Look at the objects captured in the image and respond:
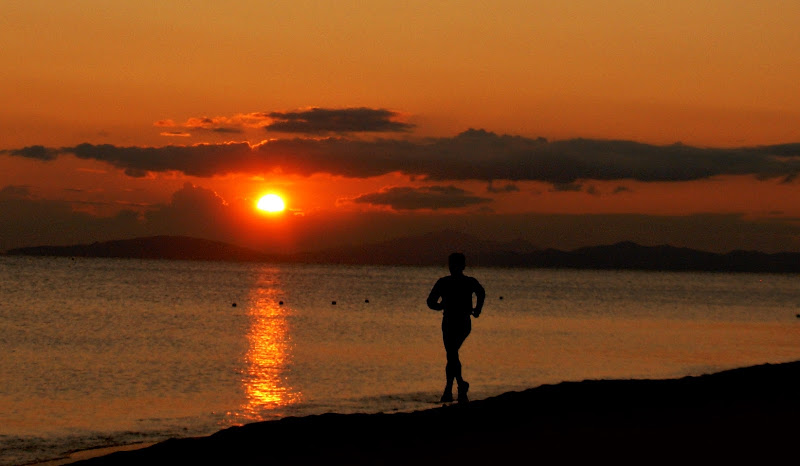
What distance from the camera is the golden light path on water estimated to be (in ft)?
73.9

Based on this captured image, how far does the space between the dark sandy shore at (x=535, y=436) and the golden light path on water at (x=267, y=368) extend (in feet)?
30.2

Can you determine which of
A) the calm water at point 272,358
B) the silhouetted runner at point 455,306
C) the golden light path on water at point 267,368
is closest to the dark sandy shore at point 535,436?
the silhouetted runner at point 455,306

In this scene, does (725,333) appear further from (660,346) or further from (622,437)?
(622,437)

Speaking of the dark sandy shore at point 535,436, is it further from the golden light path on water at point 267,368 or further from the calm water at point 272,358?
the golden light path on water at point 267,368

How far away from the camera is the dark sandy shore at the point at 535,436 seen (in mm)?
9508

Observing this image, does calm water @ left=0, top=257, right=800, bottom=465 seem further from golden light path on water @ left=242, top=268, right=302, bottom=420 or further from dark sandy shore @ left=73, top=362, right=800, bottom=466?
dark sandy shore @ left=73, top=362, right=800, bottom=466

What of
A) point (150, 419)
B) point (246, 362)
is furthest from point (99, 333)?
point (150, 419)

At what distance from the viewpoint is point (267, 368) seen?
30.3 metres

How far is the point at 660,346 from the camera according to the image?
1610 inches

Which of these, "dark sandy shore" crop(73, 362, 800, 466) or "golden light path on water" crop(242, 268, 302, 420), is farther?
"golden light path on water" crop(242, 268, 302, 420)

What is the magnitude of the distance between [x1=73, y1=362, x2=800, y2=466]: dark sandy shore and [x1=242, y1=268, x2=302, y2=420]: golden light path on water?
30.2 ft

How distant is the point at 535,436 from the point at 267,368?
813 inches

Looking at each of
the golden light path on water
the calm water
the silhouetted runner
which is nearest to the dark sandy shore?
the silhouetted runner

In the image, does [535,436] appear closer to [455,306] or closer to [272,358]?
[455,306]
